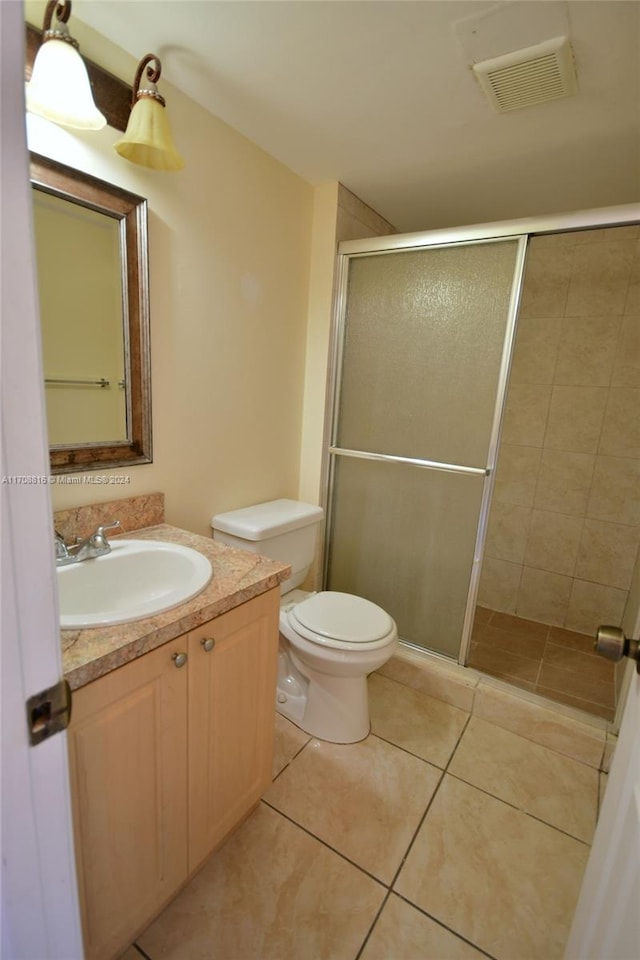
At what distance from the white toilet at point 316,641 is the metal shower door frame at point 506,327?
1.46 feet

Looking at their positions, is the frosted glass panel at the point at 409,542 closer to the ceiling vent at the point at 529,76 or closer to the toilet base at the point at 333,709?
the toilet base at the point at 333,709

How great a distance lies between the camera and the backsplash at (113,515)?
1.23 m

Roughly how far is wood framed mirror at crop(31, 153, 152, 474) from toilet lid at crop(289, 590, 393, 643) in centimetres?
83

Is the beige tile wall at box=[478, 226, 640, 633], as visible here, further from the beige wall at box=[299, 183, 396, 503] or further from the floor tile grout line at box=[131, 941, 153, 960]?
the floor tile grout line at box=[131, 941, 153, 960]

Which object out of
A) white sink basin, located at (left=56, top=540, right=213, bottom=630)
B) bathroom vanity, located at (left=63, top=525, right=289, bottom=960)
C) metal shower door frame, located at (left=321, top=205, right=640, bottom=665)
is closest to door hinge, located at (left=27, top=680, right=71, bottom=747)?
bathroom vanity, located at (left=63, top=525, right=289, bottom=960)

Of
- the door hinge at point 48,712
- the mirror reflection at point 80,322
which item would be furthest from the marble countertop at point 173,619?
the mirror reflection at point 80,322

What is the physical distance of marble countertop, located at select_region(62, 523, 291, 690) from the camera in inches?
30.9

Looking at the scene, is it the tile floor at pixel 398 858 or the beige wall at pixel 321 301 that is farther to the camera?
the beige wall at pixel 321 301

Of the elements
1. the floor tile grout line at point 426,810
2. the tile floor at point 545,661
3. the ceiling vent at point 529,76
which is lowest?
the floor tile grout line at point 426,810

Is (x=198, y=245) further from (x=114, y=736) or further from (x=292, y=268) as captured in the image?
(x=114, y=736)

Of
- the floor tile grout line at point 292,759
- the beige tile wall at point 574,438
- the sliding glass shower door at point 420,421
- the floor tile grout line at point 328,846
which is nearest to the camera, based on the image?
the floor tile grout line at point 328,846

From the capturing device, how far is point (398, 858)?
1261 millimetres

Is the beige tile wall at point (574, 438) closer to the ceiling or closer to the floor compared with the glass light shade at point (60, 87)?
closer to the floor

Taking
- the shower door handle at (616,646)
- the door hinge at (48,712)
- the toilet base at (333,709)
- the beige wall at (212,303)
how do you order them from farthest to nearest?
1. the toilet base at (333,709)
2. the beige wall at (212,303)
3. the shower door handle at (616,646)
4. the door hinge at (48,712)
